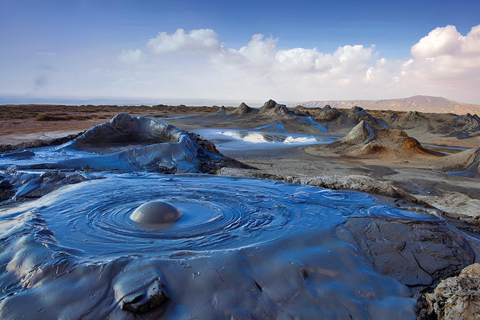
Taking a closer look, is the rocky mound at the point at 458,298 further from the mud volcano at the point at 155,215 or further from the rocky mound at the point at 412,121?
the rocky mound at the point at 412,121

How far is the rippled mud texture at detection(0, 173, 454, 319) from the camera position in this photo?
1738 mm

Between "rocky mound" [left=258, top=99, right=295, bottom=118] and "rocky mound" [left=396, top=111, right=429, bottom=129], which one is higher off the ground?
"rocky mound" [left=258, top=99, right=295, bottom=118]

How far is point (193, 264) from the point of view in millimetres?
2070

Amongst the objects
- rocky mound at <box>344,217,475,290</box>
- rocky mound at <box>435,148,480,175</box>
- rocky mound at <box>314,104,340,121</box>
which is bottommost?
rocky mound at <box>435,148,480,175</box>

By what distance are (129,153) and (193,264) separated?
13.8ft

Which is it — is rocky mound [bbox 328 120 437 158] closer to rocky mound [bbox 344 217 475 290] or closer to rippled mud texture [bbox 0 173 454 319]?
rippled mud texture [bbox 0 173 454 319]

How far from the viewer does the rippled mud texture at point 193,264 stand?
1.74 meters

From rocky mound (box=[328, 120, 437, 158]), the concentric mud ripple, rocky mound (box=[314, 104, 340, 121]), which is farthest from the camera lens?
rocky mound (box=[314, 104, 340, 121])

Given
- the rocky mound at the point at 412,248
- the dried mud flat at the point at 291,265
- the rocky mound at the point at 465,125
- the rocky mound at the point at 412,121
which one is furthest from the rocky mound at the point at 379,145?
the rocky mound at the point at 412,121

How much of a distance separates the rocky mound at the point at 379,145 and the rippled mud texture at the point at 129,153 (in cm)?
632

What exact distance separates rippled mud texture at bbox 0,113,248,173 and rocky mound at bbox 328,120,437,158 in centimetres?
632

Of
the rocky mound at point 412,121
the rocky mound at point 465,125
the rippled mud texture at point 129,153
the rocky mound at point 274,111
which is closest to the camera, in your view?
the rippled mud texture at point 129,153

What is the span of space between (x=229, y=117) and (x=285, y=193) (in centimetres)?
2008

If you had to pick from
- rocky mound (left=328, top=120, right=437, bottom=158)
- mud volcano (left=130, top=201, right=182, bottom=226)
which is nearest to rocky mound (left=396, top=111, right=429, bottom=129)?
rocky mound (left=328, top=120, right=437, bottom=158)
